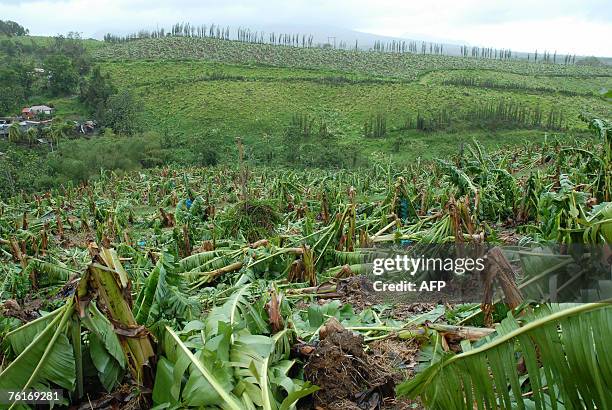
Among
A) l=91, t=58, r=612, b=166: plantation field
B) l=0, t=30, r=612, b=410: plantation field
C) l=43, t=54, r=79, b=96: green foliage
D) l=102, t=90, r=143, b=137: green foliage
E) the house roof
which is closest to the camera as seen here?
l=0, t=30, r=612, b=410: plantation field

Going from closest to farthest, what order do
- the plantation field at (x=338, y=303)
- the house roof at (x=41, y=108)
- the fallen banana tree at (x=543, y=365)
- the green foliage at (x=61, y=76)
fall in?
the fallen banana tree at (x=543, y=365) < the plantation field at (x=338, y=303) < the house roof at (x=41, y=108) < the green foliage at (x=61, y=76)

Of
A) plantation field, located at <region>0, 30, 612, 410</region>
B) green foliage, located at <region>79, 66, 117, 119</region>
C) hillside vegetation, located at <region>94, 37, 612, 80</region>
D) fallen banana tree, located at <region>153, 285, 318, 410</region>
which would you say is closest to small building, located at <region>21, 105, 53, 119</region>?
green foliage, located at <region>79, 66, 117, 119</region>

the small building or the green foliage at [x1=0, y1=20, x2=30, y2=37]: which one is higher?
the green foliage at [x1=0, y1=20, x2=30, y2=37]

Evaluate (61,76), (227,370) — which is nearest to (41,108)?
(61,76)

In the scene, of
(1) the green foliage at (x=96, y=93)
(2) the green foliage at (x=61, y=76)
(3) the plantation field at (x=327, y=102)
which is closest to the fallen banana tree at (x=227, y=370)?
(3) the plantation field at (x=327, y=102)

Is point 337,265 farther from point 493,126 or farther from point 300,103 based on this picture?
point 300,103

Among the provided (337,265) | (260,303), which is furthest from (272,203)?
(260,303)

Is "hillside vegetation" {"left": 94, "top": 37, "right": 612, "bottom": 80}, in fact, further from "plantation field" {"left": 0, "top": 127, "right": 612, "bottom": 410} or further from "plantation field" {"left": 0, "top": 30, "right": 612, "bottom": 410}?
"plantation field" {"left": 0, "top": 127, "right": 612, "bottom": 410}

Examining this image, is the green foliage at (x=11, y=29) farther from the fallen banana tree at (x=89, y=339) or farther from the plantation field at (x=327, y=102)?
the fallen banana tree at (x=89, y=339)

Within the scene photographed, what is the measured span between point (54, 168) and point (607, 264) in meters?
31.0

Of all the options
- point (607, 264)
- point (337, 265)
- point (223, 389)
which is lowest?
point (337, 265)

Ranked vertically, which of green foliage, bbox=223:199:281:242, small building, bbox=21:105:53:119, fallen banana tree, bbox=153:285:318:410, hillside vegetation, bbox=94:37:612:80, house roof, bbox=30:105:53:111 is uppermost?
hillside vegetation, bbox=94:37:612:80

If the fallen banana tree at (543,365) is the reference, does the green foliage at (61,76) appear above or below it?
above

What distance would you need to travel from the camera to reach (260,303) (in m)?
2.96
